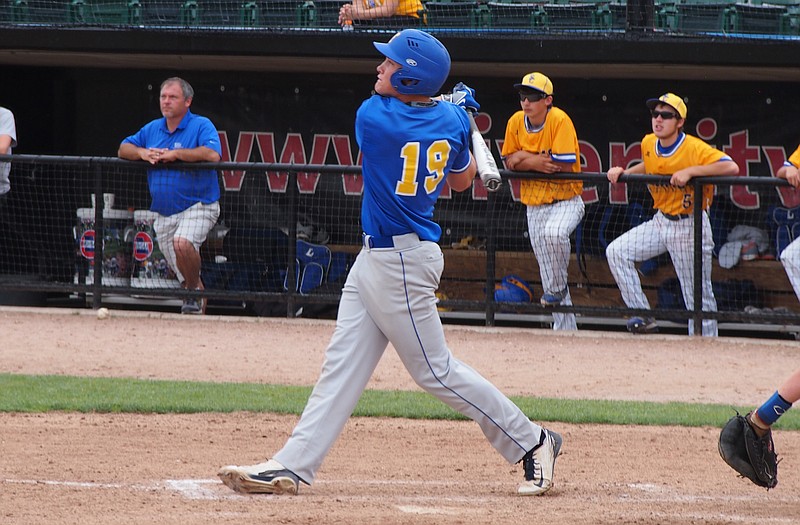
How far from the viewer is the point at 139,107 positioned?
1190 centimetres

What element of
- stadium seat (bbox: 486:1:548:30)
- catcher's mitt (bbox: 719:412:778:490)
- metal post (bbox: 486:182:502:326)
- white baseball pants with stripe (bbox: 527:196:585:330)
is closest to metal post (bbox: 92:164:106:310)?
metal post (bbox: 486:182:502:326)

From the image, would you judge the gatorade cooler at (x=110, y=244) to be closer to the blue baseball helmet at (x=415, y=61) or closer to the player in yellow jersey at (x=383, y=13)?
the player in yellow jersey at (x=383, y=13)

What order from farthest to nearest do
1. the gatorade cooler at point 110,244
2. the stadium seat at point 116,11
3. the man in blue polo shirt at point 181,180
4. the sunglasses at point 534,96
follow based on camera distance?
the stadium seat at point 116,11, the gatorade cooler at point 110,244, the man in blue polo shirt at point 181,180, the sunglasses at point 534,96

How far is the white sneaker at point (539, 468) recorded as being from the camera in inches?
173

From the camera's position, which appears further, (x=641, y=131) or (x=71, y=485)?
(x=641, y=131)

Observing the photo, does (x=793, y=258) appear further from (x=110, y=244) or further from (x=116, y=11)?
(x=116, y=11)

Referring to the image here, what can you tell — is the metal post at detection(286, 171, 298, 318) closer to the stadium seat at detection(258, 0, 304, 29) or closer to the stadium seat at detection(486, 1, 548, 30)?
the stadium seat at detection(258, 0, 304, 29)

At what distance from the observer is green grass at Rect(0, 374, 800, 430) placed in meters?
6.09

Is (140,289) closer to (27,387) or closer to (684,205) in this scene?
(27,387)

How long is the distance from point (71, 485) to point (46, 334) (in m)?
4.17

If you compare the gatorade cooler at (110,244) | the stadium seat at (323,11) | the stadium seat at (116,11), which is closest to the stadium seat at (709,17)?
the stadium seat at (323,11)

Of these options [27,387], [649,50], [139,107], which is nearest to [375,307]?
[27,387]

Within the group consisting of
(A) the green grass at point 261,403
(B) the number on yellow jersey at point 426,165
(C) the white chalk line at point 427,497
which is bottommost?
(A) the green grass at point 261,403

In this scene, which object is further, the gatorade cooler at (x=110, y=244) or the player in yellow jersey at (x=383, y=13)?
the player in yellow jersey at (x=383, y=13)
